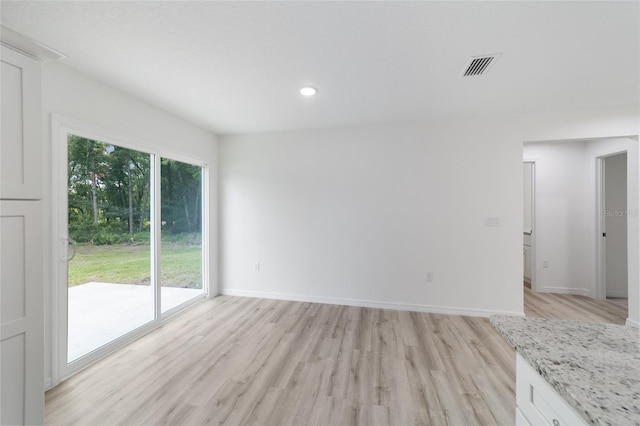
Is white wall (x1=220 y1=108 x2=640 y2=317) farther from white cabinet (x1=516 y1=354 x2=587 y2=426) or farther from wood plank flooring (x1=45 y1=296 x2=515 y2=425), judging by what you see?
white cabinet (x1=516 y1=354 x2=587 y2=426)

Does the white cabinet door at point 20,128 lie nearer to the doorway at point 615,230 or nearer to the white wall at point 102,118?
the white wall at point 102,118

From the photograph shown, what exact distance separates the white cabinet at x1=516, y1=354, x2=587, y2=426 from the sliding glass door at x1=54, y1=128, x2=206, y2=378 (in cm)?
302

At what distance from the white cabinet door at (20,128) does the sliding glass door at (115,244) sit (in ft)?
3.20

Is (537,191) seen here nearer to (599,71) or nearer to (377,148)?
(599,71)

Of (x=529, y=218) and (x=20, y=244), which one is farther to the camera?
(x=529, y=218)

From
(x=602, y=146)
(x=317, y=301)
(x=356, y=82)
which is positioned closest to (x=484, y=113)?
(x=356, y=82)

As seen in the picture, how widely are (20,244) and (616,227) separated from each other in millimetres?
→ 6658

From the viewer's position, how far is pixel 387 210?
350 cm

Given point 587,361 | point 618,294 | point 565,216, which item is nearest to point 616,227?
point 565,216

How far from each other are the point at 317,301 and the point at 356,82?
2.92 meters

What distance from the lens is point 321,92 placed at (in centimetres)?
252

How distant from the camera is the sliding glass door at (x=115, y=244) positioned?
2127 mm

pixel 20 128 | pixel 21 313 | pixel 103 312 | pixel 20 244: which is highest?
pixel 20 128

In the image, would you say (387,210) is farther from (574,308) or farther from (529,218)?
(529,218)
